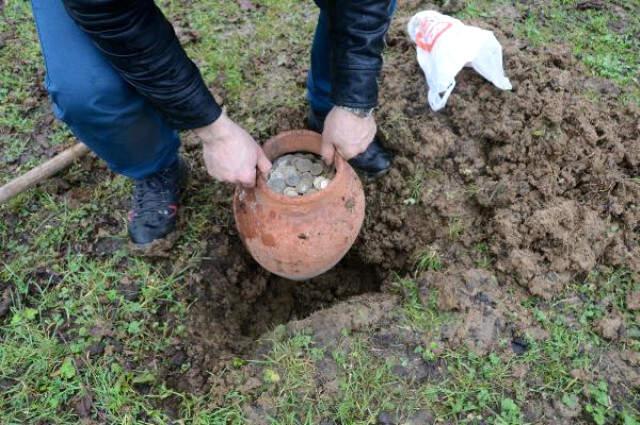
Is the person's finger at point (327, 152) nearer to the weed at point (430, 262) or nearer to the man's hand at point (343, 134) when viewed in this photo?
the man's hand at point (343, 134)

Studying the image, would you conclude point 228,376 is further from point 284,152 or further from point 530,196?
point 530,196

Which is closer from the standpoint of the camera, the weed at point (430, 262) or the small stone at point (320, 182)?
the small stone at point (320, 182)

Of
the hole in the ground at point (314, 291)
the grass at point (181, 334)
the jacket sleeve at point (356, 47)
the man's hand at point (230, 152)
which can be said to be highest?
the jacket sleeve at point (356, 47)

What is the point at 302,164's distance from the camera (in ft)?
6.42

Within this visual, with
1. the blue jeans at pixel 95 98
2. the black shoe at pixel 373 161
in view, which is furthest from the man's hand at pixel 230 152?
the black shoe at pixel 373 161

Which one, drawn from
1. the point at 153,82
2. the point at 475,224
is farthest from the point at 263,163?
the point at 475,224

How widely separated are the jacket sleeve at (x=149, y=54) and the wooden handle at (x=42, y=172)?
45.8 inches

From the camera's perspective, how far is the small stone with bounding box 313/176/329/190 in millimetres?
1886

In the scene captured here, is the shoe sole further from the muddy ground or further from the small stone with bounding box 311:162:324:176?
the small stone with bounding box 311:162:324:176

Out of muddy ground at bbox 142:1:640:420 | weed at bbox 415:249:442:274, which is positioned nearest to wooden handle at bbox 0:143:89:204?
muddy ground at bbox 142:1:640:420

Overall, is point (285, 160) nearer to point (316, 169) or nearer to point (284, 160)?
point (284, 160)

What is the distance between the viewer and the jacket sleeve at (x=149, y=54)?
1476 millimetres

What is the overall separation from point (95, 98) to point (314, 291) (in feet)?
4.40

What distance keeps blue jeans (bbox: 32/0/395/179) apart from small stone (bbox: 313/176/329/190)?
2.25 feet
